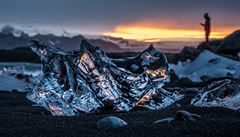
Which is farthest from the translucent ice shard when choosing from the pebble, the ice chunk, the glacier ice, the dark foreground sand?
the ice chunk

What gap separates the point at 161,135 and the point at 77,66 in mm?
3316

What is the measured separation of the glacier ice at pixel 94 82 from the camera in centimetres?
764

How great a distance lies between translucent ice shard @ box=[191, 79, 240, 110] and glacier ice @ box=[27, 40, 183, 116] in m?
0.91

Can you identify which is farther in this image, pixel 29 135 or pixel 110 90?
pixel 110 90

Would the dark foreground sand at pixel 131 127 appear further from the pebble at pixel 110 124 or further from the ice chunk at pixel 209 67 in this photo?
the ice chunk at pixel 209 67

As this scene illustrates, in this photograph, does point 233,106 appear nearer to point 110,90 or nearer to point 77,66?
point 110,90

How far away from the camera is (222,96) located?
7.64m

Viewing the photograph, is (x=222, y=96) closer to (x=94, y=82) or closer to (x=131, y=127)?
(x=94, y=82)

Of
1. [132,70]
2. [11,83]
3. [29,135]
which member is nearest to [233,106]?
[132,70]

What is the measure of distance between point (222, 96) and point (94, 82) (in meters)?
2.10

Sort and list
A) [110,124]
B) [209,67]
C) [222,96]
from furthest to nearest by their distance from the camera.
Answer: [209,67] → [222,96] → [110,124]

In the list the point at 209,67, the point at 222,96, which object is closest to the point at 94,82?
the point at 222,96

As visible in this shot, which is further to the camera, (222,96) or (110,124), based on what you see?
(222,96)

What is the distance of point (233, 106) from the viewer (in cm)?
729
